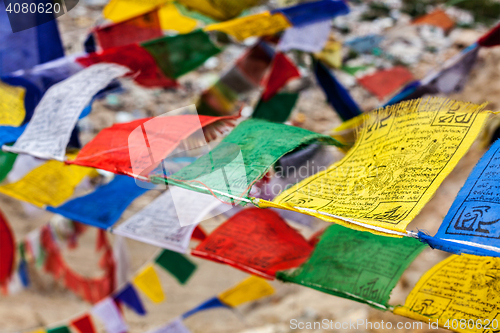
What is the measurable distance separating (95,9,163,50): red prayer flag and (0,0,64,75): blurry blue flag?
28cm

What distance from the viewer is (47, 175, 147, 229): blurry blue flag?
4.87ft

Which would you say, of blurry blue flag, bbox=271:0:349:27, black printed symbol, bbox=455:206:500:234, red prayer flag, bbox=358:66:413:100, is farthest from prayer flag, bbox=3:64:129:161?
red prayer flag, bbox=358:66:413:100

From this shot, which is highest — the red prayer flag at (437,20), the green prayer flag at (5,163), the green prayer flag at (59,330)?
the red prayer flag at (437,20)

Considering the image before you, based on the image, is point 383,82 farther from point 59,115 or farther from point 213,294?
point 59,115

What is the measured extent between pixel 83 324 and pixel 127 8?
2057mm

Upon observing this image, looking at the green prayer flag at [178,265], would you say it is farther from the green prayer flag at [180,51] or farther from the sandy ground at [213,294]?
the green prayer flag at [180,51]

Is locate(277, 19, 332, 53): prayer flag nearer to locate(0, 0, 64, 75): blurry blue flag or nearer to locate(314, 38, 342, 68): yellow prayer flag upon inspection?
locate(314, 38, 342, 68): yellow prayer flag

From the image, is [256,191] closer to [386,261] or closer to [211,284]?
[386,261]

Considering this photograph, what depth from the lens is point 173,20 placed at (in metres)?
2.41

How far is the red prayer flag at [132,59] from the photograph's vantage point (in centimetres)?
168

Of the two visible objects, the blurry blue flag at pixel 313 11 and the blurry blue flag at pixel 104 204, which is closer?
the blurry blue flag at pixel 104 204

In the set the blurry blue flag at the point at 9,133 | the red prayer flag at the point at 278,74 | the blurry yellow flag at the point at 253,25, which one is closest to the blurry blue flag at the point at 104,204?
the blurry blue flag at the point at 9,133

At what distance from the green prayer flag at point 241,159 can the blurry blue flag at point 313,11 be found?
120 centimetres

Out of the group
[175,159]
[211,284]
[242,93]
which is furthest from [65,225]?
[175,159]
